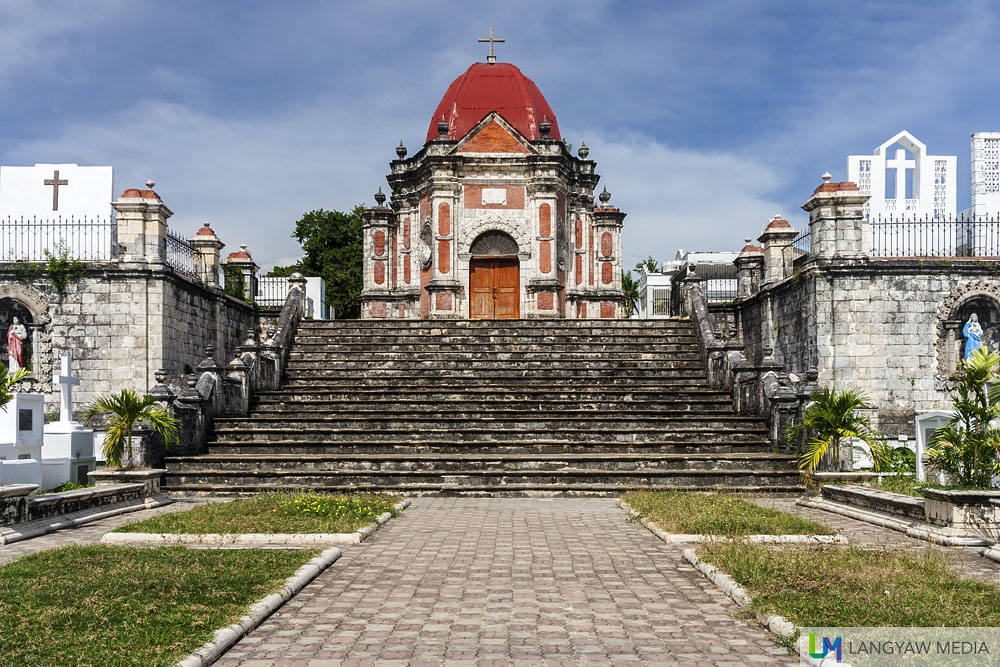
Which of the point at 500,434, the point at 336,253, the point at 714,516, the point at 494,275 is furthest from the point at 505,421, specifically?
the point at 336,253

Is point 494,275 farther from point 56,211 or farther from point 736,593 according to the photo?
point 736,593

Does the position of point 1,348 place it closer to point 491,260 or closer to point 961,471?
point 491,260

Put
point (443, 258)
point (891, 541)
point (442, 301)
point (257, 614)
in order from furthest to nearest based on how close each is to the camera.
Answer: point (443, 258), point (442, 301), point (891, 541), point (257, 614)

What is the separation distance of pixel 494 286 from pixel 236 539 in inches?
821

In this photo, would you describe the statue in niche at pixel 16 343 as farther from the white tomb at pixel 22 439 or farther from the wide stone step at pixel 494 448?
the wide stone step at pixel 494 448

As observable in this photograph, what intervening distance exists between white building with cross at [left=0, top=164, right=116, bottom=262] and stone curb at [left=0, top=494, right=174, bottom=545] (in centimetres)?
940

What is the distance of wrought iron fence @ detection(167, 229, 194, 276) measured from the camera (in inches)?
857

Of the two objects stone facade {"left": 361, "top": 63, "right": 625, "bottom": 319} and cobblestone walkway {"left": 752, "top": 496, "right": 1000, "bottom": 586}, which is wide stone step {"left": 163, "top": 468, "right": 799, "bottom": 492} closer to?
cobblestone walkway {"left": 752, "top": 496, "right": 1000, "bottom": 586}

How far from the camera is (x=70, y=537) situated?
10.2m

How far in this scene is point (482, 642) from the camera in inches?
230

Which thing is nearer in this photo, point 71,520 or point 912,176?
point 71,520

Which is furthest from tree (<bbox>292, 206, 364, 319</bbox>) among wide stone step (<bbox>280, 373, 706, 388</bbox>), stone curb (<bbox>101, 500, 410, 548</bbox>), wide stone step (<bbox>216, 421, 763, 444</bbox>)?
stone curb (<bbox>101, 500, 410, 548</bbox>)

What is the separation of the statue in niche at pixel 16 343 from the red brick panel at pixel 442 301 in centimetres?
1280

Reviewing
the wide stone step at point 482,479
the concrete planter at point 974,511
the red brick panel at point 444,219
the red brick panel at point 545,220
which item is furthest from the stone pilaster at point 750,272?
the concrete planter at point 974,511
